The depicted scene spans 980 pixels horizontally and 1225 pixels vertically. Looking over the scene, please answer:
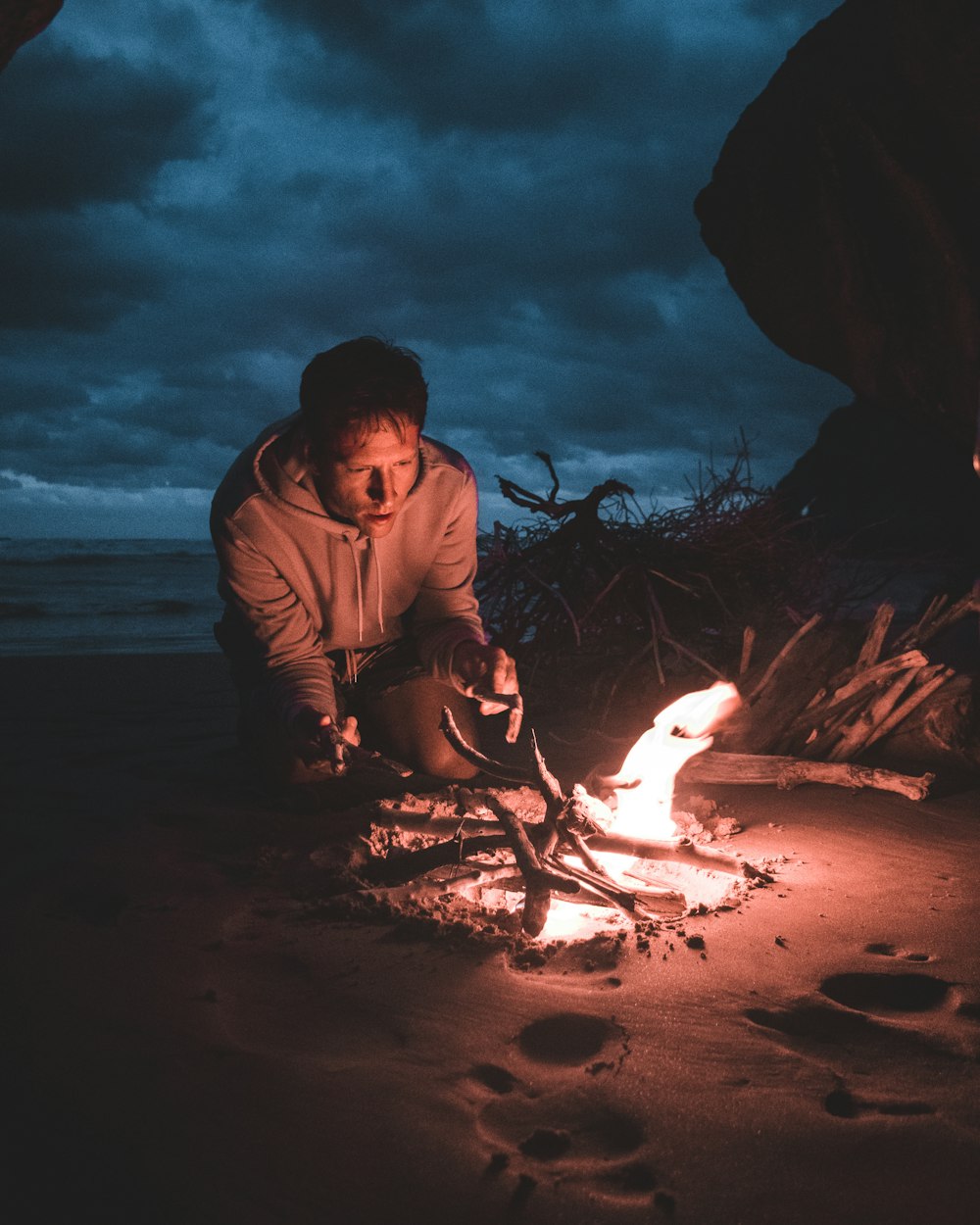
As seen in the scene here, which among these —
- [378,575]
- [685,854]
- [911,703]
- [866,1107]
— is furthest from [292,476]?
[911,703]

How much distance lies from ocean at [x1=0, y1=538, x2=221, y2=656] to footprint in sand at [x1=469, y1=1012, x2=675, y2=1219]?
7086mm

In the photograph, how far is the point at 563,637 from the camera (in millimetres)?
4918

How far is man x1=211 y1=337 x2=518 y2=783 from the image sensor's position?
278 centimetres

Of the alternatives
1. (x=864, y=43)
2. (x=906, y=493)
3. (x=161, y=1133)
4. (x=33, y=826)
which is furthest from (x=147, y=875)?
(x=906, y=493)

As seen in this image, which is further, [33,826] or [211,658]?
[211,658]

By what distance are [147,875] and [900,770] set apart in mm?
2894

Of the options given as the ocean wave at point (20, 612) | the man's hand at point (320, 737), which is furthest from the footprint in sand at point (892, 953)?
Answer: the ocean wave at point (20, 612)

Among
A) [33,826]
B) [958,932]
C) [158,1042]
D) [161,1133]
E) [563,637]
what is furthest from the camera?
[563,637]

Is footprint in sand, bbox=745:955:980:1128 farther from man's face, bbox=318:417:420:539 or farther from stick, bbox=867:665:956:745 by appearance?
man's face, bbox=318:417:420:539

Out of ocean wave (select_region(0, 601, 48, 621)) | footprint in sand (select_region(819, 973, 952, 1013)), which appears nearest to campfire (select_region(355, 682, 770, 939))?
footprint in sand (select_region(819, 973, 952, 1013))

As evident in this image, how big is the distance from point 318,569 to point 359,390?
90 centimetres

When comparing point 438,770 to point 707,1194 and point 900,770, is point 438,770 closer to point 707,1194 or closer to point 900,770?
point 900,770

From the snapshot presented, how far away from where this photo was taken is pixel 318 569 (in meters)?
3.36

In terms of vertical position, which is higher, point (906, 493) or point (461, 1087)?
point (906, 493)
